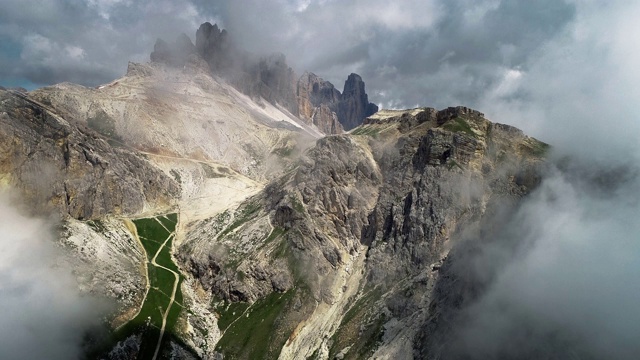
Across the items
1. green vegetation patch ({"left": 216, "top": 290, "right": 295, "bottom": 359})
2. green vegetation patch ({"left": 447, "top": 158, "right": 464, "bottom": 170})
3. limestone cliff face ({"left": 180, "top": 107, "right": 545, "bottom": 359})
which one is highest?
green vegetation patch ({"left": 447, "top": 158, "right": 464, "bottom": 170})

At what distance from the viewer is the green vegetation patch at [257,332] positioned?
6570 inches

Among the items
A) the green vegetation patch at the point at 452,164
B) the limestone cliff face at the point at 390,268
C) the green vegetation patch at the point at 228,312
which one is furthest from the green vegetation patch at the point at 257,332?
the green vegetation patch at the point at 452,164

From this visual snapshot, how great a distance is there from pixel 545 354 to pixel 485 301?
82.0 ft

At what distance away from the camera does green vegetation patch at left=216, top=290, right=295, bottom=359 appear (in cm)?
16688

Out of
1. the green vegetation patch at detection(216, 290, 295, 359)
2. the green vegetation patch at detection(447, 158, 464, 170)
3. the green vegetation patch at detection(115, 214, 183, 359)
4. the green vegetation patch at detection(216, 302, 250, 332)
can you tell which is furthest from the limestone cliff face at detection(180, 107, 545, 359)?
the green vegetation patch at detection(115, 214, 183, 359)

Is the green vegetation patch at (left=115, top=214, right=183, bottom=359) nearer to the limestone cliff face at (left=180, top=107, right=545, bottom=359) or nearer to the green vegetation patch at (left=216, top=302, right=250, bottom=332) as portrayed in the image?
the green vegetation patch at (left=216, top=302, right=250, bottom=332)

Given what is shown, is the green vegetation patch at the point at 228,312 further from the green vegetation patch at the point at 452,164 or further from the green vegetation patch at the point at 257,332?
the green vegetation patch at the point at 452,164

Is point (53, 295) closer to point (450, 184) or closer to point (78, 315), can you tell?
point (78, 315)

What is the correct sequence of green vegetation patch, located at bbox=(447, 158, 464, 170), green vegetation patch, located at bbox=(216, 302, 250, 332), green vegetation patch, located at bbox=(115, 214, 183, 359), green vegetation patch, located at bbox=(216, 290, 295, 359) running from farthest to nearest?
green vegetation patch, located at bbox=(447, 158, 464, 170)
green vegetation patch, located at bbox=(216, 302, 250, 332)
green vegetation patch, located at bbox=(216, 290, 295, 359)
green vegetation patch, located at bbox=(115, 214, 183, 359)

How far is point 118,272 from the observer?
Result: 595 feet

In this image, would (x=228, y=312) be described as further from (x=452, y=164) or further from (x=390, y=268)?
(x=452, y=164)

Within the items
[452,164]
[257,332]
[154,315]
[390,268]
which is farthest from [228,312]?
[452,164]

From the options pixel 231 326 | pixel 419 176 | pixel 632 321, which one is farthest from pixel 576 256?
pixel 231 326

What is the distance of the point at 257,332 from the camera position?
570 ft
